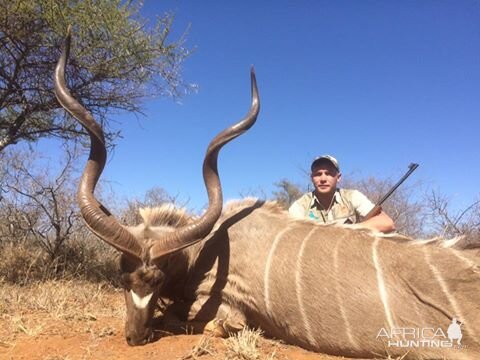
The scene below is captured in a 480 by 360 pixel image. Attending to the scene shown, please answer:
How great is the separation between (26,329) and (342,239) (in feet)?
6.48

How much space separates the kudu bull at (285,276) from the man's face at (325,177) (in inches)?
32.3

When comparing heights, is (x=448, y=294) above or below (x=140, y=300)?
above

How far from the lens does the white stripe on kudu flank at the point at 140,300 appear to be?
8.38 feet

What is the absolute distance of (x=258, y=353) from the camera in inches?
90.0

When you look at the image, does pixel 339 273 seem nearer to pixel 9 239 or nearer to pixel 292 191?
pixel 9 239

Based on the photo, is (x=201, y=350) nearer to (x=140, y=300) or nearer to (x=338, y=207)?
(x=140, y=300)

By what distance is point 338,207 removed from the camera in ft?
12.5

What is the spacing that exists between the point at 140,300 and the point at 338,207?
194 centimetres

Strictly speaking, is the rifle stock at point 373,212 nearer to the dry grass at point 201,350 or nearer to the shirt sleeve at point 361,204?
the shirt sleeve at point 361,204

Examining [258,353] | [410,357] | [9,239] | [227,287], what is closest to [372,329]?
[410,357]

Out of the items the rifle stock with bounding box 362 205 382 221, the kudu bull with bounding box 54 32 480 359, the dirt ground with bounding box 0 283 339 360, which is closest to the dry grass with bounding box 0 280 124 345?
the dirt ground with bounding box 0 283 339 360

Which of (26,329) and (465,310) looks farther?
(26,329)

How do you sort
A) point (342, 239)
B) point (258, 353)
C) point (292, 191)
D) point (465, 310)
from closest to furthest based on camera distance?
1. point (465, 310)
2. point (258, 353)
3. point (342, 239)
4. point (292, 191)

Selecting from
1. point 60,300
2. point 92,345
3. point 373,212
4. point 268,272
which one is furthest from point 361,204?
point 60,300
